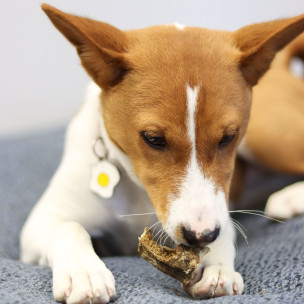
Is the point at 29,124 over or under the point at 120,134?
under

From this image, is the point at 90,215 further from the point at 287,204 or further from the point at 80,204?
the point at 287,204

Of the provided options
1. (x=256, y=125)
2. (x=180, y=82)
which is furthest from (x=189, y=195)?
(x=256, y=125)

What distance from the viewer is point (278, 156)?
7.01ft

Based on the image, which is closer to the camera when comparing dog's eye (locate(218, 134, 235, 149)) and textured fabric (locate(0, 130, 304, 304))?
textured fabric (locate(0, 130, 304, 304))

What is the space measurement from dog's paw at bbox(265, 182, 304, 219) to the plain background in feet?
6.08

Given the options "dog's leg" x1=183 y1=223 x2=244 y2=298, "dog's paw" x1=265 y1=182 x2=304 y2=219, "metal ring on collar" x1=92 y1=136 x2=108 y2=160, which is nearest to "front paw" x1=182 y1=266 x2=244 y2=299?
"dog's leg" x1=183 y1=223 x2=244 y2=298

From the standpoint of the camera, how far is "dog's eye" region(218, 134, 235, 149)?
4.59 ft

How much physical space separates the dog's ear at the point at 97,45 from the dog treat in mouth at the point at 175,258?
47cm

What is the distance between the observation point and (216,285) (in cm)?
131

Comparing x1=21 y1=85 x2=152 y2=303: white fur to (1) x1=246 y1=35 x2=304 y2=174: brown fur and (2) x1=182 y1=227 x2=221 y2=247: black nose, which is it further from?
(1) x1=246 y1=35 x2=304 y2=174: brown fur

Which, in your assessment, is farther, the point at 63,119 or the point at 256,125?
the point at 63,119

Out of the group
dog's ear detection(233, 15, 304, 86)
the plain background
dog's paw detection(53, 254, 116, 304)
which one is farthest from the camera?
the plain background

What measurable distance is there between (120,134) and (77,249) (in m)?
0.35

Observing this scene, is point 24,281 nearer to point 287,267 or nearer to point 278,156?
point 287,267
